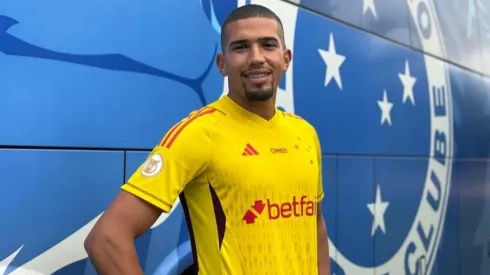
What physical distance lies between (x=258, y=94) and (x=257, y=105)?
0.06 metres

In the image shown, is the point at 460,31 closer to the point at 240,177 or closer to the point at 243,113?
the point at 243,113

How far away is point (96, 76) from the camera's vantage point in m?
1.93

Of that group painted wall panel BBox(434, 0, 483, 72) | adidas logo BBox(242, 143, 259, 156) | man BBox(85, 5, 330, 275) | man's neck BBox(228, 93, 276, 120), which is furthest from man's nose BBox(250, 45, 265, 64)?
painted wall panel BBox(434, 0, 483, 72)

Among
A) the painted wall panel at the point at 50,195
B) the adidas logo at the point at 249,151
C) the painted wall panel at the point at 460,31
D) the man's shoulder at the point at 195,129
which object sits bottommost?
the painted wall panel at the point at 50,195

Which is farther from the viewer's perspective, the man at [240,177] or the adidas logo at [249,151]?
the adidas logo at [249,151]

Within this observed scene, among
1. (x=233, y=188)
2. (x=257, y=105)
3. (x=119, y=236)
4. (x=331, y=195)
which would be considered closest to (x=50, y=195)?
(x=119, y=236)

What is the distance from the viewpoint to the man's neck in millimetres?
1802

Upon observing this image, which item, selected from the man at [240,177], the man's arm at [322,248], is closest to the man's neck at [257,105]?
the man at [240,177]

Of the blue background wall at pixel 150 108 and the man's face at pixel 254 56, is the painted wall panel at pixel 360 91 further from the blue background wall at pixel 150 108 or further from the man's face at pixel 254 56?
the man's face at pixel 254 56

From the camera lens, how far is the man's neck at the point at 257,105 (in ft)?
5.91

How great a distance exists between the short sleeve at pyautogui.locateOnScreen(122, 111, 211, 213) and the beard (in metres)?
0.17

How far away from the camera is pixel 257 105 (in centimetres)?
181

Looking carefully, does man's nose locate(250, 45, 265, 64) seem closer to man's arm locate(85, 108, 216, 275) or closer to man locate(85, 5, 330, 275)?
man locate(85, 5, 330, 275)

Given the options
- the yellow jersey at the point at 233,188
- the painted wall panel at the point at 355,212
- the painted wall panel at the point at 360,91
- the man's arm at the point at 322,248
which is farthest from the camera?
the painted wall panel at the point at 355,212
